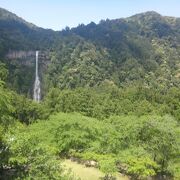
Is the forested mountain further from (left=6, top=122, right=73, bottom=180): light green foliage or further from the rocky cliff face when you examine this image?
the rocky cliff face

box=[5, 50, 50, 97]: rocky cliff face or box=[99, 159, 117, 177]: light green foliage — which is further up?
box=[5, 50, 50, 97]: rocky cliff face

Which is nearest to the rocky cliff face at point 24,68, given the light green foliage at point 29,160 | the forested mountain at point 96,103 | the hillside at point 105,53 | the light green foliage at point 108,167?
the forested mountain at point 96,103

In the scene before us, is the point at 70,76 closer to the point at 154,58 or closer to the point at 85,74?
the point at 85,74

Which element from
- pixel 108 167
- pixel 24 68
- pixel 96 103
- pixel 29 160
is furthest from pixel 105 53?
pixel 29 160

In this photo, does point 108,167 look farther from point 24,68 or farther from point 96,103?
point 24,68


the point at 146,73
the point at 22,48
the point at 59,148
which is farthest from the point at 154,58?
the point at 59,148

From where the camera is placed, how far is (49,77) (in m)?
99.8

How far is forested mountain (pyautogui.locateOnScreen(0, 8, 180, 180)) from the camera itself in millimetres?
17964

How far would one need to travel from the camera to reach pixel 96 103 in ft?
191

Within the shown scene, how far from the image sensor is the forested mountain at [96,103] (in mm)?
17964

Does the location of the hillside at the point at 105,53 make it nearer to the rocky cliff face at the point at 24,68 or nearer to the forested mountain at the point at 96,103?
the forested mountain at the point at 96,103

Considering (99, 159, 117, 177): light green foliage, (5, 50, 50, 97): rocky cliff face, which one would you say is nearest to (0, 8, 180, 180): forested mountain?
(99, 159, 117, 177): light green foliage

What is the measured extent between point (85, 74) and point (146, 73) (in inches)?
813

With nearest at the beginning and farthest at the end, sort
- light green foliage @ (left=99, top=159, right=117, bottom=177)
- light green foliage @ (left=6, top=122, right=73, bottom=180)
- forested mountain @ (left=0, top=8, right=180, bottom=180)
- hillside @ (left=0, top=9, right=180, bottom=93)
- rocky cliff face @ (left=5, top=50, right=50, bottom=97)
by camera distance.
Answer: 1. light green foliage @ (left=6, top=122, right=73, bottom=180)
2. forested mountain @ (left=0, top=8, right=180, bottom=180)
3. light green foliage @ (left=99, top=159, right=117, bottom=177)
4. rocky cliff face @ (left=5, top=50, right=50, bottom=97)
5. hillside @ (left=0, top=9, right=180, bottom=93)
